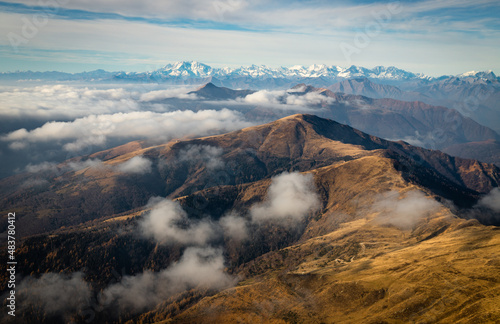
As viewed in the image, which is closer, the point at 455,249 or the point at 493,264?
the point at 493,264

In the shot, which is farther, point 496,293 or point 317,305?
point 317,305

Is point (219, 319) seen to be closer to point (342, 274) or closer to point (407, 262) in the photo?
point (342, 274)

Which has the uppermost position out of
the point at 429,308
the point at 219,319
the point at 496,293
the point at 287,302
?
the point at 496,293

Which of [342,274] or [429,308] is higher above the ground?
[429,308]

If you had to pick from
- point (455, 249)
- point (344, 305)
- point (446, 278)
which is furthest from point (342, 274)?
point (455, 249)

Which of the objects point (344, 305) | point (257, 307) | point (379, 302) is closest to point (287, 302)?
point (257, 307)

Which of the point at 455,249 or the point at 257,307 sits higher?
the point at 455,249

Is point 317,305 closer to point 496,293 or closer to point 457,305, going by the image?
point 457,305

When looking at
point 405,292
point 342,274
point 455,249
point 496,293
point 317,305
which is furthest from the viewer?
point 342,274

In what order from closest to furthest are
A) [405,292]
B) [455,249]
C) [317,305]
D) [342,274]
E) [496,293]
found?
[496,293] → [405,292] → [317,305] → [455,249] → [342,274]
